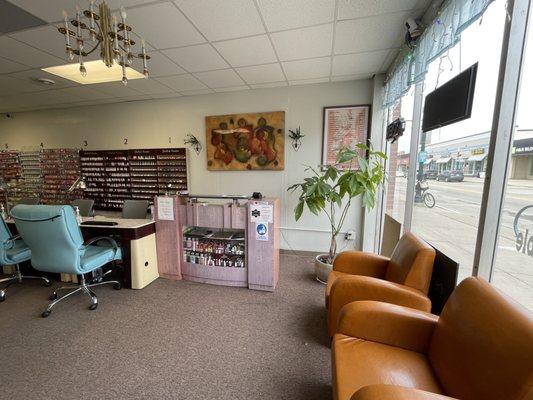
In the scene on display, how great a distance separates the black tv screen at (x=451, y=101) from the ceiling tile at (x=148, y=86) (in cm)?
341

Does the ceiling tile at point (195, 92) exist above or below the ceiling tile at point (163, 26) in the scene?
above

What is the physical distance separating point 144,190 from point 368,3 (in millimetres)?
4232

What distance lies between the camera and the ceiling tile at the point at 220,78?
3039mm

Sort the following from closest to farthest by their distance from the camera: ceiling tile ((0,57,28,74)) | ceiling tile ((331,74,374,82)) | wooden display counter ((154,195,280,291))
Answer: wooden display counter ((154,195,280,291))
ceiling tile ((0,57,28,74))
ceiling tile ((331,74,374,82))

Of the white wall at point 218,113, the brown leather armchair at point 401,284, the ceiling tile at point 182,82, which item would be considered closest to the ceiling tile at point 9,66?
the white wall at point 218,113

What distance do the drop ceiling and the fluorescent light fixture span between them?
12 cm

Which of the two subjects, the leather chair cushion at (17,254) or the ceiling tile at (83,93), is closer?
the leather chair cushion at (17,254)

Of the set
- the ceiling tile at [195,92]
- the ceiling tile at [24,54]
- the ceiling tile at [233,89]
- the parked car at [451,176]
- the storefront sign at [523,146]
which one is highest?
the ceiling tile at [233,89]

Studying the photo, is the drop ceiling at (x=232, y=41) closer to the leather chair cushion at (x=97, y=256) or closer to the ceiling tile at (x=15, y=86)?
the ceiling tile at (x=15, y=86)

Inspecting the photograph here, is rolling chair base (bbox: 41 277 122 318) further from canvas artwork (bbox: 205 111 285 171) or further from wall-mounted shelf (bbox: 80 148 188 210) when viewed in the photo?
canvas artwork (bbox: 205 111 285 171)

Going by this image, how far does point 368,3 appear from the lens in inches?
70.6

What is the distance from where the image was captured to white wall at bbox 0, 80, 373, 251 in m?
3.51

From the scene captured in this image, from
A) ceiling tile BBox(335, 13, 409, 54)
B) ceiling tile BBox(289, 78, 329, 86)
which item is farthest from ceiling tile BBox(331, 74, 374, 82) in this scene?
ceiling tile BBox(335, 13, 409, 54)

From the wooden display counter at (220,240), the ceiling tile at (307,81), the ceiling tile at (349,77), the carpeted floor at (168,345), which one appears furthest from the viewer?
the ceiling tile at (307,81)
